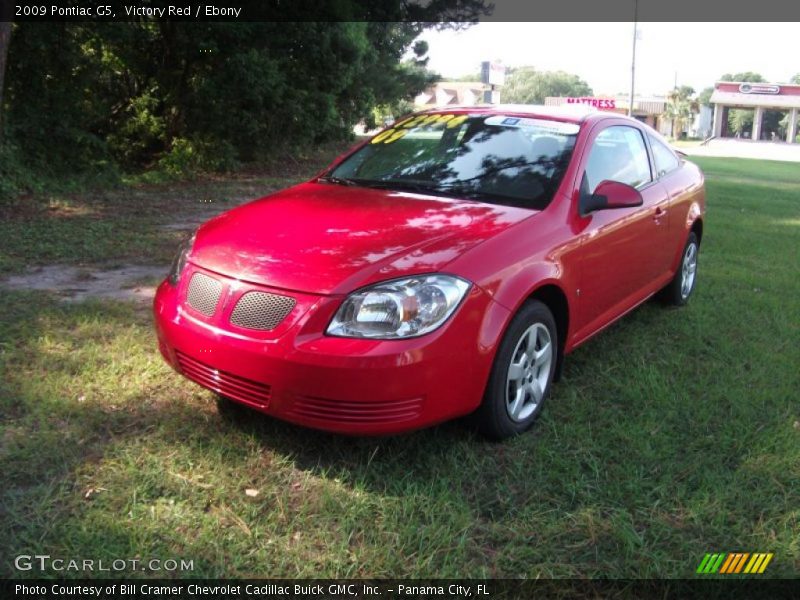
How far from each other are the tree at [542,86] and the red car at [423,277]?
10695 centimetres

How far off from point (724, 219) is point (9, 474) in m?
9.71

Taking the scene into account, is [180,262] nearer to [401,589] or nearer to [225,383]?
[225,383]

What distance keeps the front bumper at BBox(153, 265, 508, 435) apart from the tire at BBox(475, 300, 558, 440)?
0.37ft

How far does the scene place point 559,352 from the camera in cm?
368

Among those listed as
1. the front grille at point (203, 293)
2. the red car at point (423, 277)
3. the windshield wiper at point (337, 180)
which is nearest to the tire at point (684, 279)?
the red car at point (423, 277)

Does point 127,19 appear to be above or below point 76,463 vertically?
above

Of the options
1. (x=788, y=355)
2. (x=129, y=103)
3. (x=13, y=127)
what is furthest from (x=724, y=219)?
(x=129, y=103)

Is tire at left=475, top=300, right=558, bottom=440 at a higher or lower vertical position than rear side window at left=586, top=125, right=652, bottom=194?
lower

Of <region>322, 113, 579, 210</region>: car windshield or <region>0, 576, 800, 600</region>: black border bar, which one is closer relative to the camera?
<region>0, 576, 800, 600</region>: black border bar

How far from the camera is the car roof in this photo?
4.29 metres

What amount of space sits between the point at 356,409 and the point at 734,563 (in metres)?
1.50

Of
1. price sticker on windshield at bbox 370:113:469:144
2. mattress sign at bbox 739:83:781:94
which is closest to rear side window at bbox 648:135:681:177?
price sticker on windshield at bbox 370:113:469:144

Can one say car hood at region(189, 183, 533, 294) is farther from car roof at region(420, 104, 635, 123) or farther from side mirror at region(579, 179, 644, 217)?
car roof at region(420, 104, 635, 123)

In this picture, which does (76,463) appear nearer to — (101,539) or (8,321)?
(101,539)
